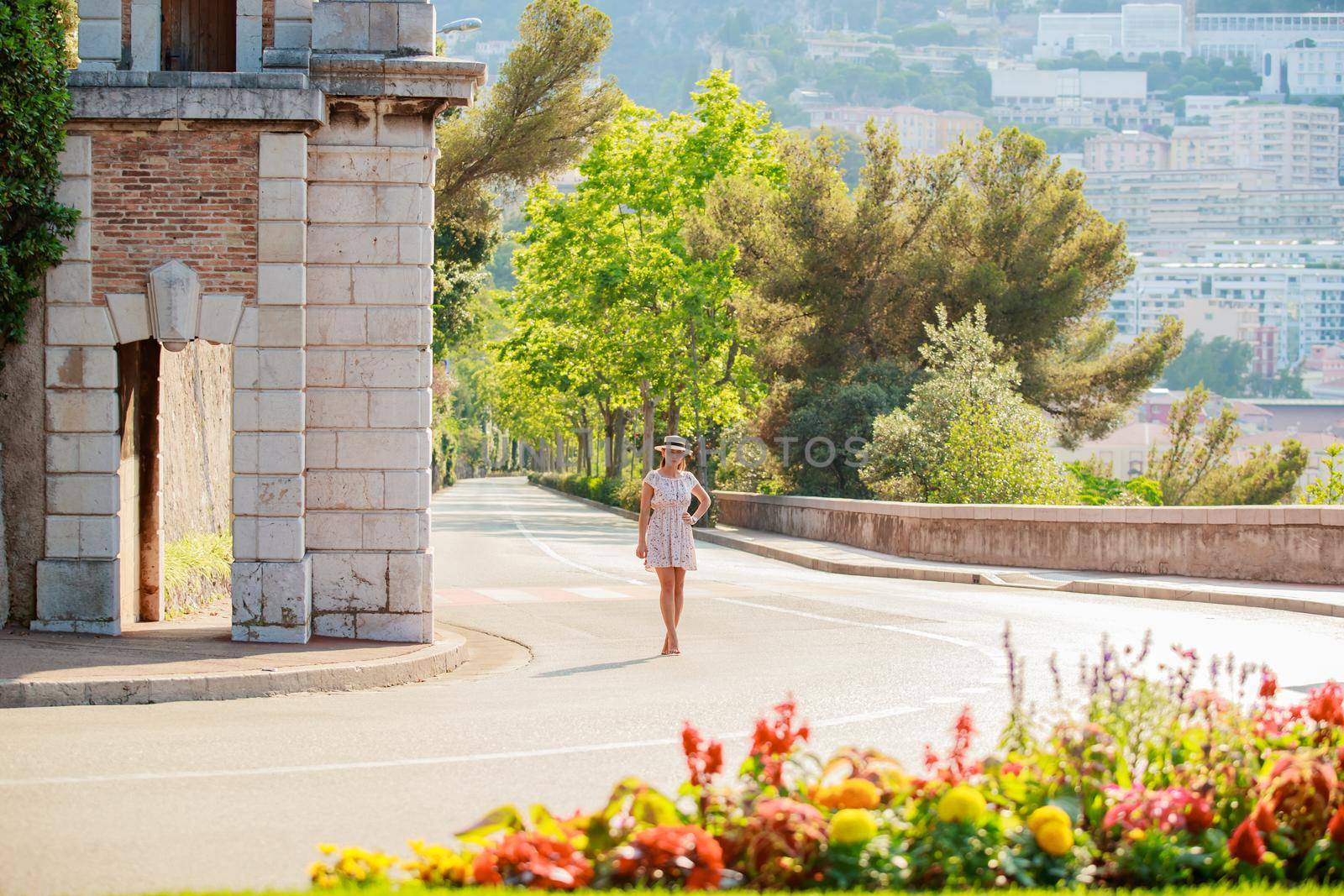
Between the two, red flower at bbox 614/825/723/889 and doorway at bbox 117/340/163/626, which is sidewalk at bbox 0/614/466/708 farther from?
red flower at bbox 614/825/723/889

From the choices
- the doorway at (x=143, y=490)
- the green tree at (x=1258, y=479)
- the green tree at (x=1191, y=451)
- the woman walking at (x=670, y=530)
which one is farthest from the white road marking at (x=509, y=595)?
the green tree at (x=1191, y=451)

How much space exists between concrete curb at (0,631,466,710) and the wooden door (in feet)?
17.6

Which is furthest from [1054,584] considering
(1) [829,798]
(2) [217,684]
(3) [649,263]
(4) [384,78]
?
(3) [649,263]

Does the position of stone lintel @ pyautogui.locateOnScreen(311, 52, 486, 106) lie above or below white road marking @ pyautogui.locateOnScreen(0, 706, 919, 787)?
above

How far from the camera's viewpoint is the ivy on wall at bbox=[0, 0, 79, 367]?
1241cm

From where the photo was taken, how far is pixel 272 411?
43.5ft

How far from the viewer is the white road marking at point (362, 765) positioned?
7.78 m

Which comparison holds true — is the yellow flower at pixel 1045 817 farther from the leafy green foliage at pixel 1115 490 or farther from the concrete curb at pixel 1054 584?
the leafy green foliage at pixel 1115 490

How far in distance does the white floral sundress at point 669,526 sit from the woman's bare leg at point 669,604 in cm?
7

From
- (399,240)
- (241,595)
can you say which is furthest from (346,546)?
(399,240)

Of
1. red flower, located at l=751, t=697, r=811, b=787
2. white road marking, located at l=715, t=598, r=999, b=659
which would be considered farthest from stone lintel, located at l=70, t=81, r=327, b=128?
red flower, located at l=751, t=697, r=811, b=787

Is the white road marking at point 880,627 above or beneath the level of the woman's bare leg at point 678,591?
beneath

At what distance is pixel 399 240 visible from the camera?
1359cm

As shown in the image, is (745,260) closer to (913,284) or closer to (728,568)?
(913,284)
